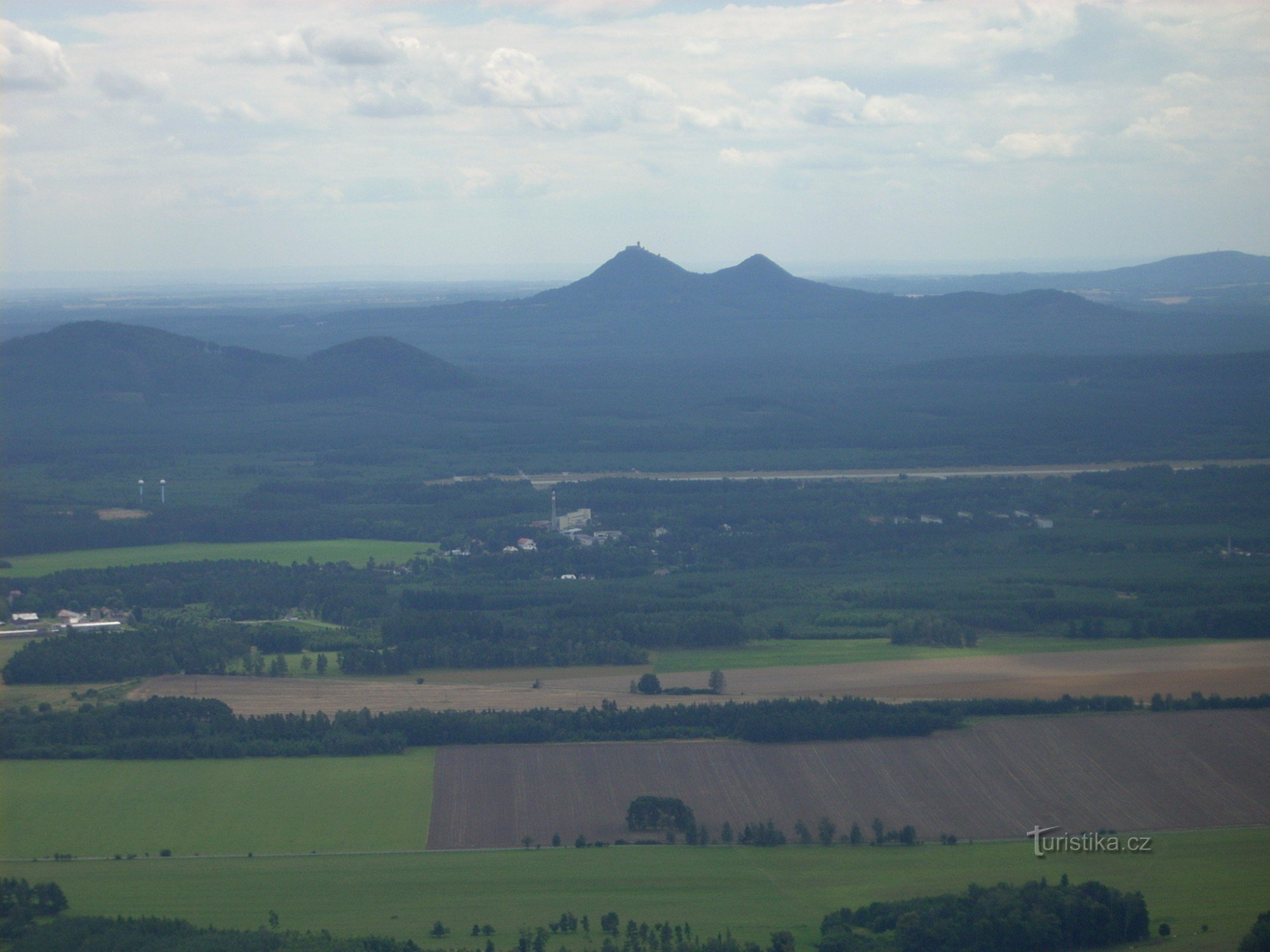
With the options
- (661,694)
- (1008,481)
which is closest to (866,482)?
(1008,481)

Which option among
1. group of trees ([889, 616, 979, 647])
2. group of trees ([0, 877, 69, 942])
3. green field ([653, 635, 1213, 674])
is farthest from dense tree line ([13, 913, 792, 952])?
group of trees ([889, 616, 979, 647])

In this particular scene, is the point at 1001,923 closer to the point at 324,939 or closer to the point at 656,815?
the point at 656,815

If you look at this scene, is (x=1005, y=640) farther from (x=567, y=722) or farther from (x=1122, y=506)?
(x=1122, y=506)

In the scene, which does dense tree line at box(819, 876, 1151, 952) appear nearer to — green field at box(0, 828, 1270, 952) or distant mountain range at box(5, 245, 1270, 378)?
green field at box(0, 828, 1270, 952)

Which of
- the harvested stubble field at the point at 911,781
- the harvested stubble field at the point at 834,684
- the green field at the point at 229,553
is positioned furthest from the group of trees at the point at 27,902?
the green field at the point at 229,553

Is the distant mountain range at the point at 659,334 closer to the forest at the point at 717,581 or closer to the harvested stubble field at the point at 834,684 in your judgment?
the forest at the point at 717,581

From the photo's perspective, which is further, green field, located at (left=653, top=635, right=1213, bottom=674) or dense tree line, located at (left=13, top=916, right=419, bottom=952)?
green field, located at (left=653, top=635, right=1213, bottom=674)

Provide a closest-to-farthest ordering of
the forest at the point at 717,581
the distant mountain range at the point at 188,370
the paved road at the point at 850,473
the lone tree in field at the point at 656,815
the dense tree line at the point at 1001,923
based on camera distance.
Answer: the dense tree line at the point at 1001,923 < the lone tree in field at the point at 656,815 < the forest at the point at 717,581 < the paved road at the point at 850,473 < the distant mountain range at the point at 188,370
